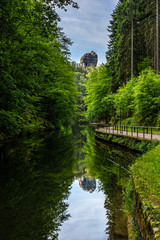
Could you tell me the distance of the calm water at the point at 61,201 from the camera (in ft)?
16.0

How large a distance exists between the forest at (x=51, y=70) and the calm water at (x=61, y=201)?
2.51 metres

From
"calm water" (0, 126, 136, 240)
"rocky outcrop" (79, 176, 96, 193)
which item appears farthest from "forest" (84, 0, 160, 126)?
"rocky outcrop" (79, 176, 96, 193)

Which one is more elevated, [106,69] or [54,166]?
[106,69]

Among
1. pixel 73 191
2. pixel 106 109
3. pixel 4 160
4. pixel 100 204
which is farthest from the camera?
pixel 106 109

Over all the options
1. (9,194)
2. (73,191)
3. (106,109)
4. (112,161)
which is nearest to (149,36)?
(106,109)

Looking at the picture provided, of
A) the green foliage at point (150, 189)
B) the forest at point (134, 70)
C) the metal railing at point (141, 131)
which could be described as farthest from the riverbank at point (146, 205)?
the forest at point (134, 70)

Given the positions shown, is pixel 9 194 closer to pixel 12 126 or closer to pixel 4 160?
pixel 12 126

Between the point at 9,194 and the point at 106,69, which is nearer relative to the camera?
the point at 9,194

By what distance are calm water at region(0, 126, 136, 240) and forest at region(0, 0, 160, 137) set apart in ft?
8.23

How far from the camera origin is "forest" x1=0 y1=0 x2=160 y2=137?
867cm

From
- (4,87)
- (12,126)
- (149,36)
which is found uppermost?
→ (149,36)

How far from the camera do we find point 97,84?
38719 millimetres

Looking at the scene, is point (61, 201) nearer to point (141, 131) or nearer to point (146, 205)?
point (146, 205)

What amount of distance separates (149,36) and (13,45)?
68.6 ft
